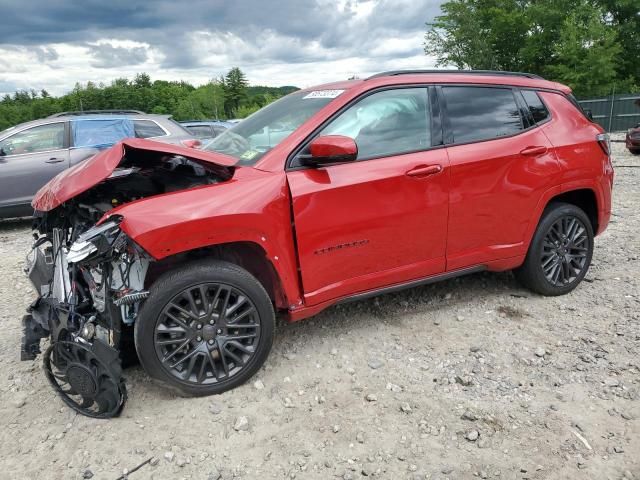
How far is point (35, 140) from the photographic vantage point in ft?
25.3

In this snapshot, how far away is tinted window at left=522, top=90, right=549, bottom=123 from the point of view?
4008 mm

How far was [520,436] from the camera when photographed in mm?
2604

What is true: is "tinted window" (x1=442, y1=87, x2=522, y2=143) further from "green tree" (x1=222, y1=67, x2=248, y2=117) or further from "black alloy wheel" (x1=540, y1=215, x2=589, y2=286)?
"green tree" (x1=222, y1=67, x2=248, y2=117)

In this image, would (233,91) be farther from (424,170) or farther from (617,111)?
(424,170)

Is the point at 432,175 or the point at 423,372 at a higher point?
the point at 432,175

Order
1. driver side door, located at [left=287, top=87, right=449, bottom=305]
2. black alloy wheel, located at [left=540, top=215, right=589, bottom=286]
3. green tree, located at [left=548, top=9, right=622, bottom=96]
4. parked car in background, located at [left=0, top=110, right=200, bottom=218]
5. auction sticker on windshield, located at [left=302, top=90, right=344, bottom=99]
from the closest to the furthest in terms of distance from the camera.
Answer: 1. driver side door, located at [left=287, top=87, right=449, bottom=305]
2. auction sticker on windshield, located at [left=302, top=90, right=344, bottom=99]
3. black alloy wheel, located at [left=540, top=215, right=589, bottom=286]
4. parked car in background, located at [left=0, top=110, right=200, bottom=218]
5. green tree, located at [left=548, top=9, right=622, bottom=96]

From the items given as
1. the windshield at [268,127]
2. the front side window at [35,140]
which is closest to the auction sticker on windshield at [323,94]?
the windshield at [268,127]

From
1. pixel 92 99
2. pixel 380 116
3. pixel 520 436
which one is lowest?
pixel 520 436

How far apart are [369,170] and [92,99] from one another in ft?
341

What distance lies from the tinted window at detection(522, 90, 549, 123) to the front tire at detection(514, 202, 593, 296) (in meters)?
0.72

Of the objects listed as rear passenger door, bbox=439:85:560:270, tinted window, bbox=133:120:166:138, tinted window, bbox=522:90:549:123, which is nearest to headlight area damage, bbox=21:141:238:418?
rear passenger door, bbox=439:85:560:270

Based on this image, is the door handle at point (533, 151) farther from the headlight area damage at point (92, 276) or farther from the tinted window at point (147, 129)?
the tinted window at point (147, 129)

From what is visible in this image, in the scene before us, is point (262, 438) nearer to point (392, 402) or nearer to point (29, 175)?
point (392, 402)

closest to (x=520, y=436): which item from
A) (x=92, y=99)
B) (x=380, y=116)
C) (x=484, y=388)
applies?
(x=484, y=388)
